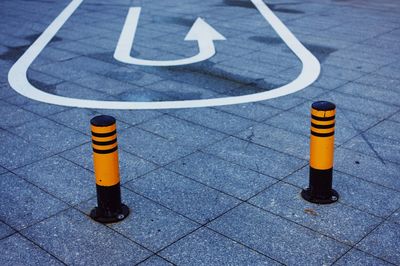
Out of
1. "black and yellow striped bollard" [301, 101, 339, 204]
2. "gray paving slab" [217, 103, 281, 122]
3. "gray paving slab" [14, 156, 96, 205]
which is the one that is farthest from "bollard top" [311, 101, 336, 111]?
"gray paving slab" [217, 103, 281, 122]

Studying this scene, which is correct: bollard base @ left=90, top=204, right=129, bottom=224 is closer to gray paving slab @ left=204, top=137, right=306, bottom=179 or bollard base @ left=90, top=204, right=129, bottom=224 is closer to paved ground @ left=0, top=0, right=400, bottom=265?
paved ground @ left=0, top=0, right=400, bottom=265

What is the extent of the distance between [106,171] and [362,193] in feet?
9.47

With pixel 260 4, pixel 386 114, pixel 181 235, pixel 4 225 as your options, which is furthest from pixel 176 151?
pixel 260 4

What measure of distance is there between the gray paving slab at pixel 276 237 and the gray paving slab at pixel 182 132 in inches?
71.5

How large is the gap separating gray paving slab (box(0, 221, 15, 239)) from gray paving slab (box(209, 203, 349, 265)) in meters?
2.00

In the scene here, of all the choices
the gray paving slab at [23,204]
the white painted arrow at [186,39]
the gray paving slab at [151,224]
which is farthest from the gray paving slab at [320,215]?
the white painted arrow at [186,39]

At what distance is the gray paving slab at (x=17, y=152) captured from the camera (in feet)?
23.8

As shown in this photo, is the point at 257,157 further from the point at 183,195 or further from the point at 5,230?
the point at 5,230

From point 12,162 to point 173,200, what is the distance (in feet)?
7.35

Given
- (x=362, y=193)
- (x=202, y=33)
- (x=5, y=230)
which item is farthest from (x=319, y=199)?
(x=202, y=33)

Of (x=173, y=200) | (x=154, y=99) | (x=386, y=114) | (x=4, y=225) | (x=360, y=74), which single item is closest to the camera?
(x=4, y=225)

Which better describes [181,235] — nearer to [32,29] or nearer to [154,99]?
[154,99]

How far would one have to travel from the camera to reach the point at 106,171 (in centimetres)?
569

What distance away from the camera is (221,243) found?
5.61 meters
